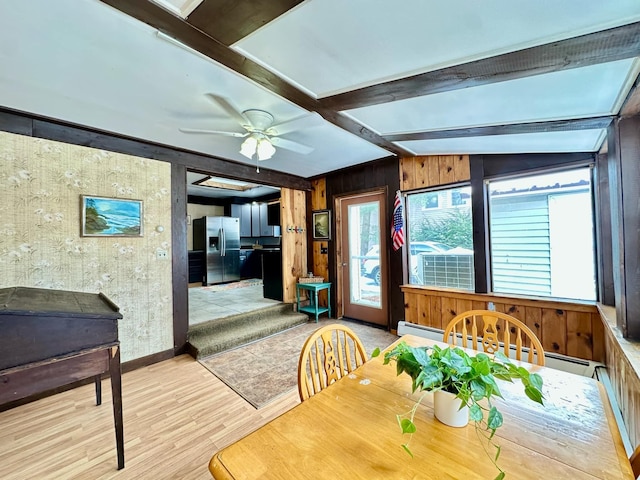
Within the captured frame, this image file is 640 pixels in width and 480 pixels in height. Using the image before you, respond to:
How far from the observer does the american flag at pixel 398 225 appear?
3.56m

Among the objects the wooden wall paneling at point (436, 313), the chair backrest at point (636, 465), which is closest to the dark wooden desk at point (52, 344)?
the chair backrest at point (636, 465)

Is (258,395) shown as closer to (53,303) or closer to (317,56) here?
(53,303)

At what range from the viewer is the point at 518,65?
136 cm

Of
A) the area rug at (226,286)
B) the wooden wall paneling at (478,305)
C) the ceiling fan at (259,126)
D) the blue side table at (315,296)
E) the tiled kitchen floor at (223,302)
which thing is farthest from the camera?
the area rug at (226,286)

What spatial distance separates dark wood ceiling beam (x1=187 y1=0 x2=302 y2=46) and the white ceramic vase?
1.69 m

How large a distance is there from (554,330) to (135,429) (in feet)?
12.2

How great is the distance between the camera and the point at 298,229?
15.8ft

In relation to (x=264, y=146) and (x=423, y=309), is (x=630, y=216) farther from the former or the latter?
(x=264, y=146)

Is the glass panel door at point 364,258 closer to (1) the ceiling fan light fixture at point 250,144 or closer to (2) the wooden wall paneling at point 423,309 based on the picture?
(2) the wooden wall paneling at point 423,309

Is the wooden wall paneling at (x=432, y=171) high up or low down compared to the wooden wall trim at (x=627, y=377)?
up

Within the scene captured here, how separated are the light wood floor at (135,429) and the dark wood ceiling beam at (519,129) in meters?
2.73

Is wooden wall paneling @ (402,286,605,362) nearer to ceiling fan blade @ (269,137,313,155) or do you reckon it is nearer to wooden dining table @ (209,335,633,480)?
wooden dining table @ (209,335,633,480)

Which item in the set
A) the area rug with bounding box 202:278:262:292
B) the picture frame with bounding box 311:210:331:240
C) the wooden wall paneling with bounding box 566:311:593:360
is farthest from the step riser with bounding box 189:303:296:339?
the wooden wall paneling with bounding box 566:311:593:360

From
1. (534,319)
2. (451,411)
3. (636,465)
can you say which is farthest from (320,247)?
(636,465)
